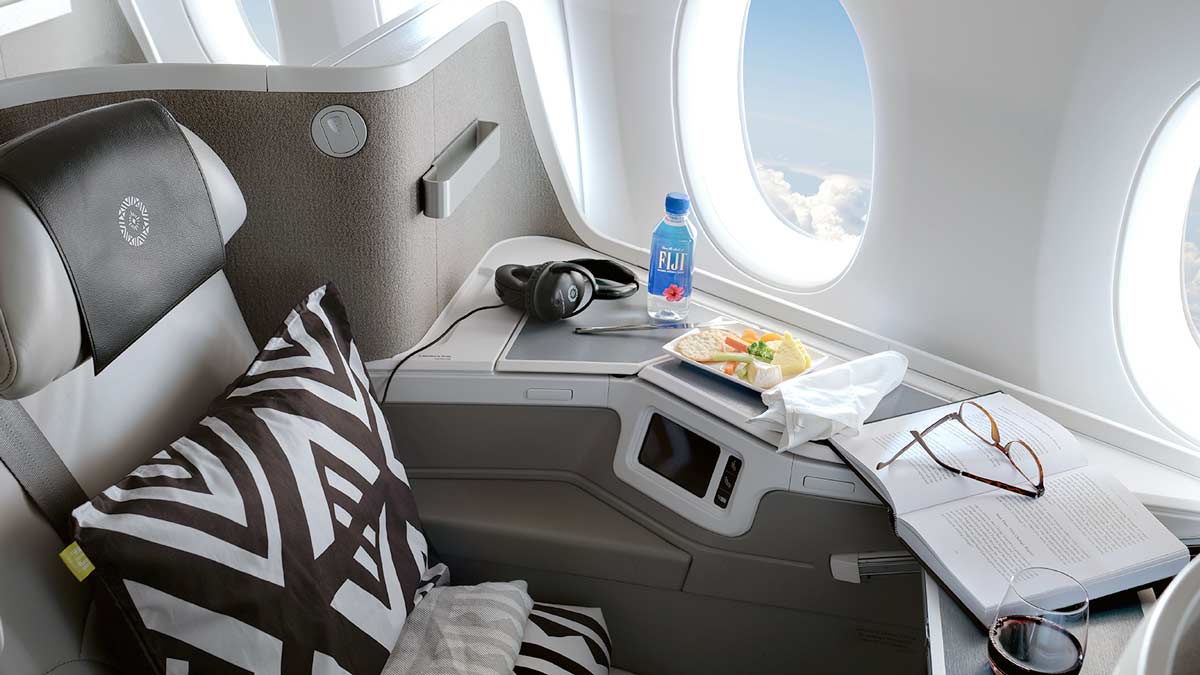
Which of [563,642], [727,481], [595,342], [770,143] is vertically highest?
[770,143]

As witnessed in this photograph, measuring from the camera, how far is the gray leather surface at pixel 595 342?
1760 mm

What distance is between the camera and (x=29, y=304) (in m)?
0.98

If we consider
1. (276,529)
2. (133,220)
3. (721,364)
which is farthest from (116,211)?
(721,364)

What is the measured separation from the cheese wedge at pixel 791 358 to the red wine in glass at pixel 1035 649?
0.68 metres

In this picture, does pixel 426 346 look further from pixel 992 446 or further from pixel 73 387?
pixel 992 446

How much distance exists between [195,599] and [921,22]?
155 cm

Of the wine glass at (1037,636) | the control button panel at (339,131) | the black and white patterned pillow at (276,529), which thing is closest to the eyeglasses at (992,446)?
the wine glass at (1037,636)

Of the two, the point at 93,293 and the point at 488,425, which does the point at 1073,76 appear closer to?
the point at 488,425

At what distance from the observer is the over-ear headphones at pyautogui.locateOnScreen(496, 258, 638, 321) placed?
1.84m

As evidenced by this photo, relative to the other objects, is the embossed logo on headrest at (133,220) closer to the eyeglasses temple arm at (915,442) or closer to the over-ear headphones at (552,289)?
the over-ear headphones at (552,289)

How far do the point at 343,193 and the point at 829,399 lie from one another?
937 millimetres

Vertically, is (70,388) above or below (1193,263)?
below

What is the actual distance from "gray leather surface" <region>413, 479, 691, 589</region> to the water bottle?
1.48ft

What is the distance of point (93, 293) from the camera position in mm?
1067
